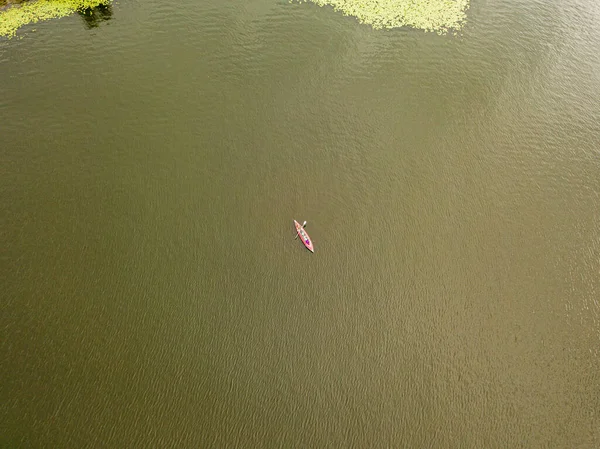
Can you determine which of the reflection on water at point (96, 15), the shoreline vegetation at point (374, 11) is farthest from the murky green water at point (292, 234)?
the shoreline vegetation at point (374, 11)

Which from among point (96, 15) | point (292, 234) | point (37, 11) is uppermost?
point (37, 11)

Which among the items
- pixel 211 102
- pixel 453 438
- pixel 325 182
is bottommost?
pixel 453 438

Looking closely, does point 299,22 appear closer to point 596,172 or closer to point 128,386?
point 596,172

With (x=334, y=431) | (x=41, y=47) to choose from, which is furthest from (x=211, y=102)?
(x=334, y=431)

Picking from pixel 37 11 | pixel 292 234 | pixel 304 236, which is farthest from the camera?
pixel 37 11

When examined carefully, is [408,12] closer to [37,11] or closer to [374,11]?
[374,11]

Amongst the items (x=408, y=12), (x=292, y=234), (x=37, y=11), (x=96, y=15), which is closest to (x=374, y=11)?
(x=408, y=12)
